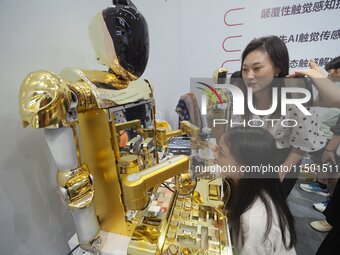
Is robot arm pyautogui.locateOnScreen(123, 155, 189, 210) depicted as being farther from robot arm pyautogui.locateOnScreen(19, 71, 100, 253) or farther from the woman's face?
the woman's face

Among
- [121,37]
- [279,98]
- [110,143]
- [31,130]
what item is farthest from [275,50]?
[31,130]

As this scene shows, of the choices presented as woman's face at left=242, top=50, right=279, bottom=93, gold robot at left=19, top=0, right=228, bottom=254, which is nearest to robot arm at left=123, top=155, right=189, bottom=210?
gold robot at left=19, top=0, right=228, bottom=254

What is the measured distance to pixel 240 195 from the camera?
62cm

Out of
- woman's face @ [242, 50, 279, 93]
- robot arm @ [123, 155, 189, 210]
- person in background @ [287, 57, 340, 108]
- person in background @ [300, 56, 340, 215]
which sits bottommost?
person in background @ [300, 56, 340, 215]

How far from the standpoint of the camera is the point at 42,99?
274 millimetres

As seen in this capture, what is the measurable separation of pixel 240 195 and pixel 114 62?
25.5 inches

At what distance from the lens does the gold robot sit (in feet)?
0.99

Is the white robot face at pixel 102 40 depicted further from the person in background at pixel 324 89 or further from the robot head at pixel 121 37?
the person in background at pixel 324 89

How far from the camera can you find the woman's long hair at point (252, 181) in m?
0.59

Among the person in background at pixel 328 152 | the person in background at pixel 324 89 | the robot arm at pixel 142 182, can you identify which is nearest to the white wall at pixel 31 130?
the robot arm at pixel 142 182

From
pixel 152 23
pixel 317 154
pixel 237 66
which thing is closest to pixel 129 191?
pixel 152 23

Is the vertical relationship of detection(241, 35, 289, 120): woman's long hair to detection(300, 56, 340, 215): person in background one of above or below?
above

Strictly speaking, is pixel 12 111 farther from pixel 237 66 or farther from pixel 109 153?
pixel 237 66

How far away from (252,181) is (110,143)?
0.58 meters
